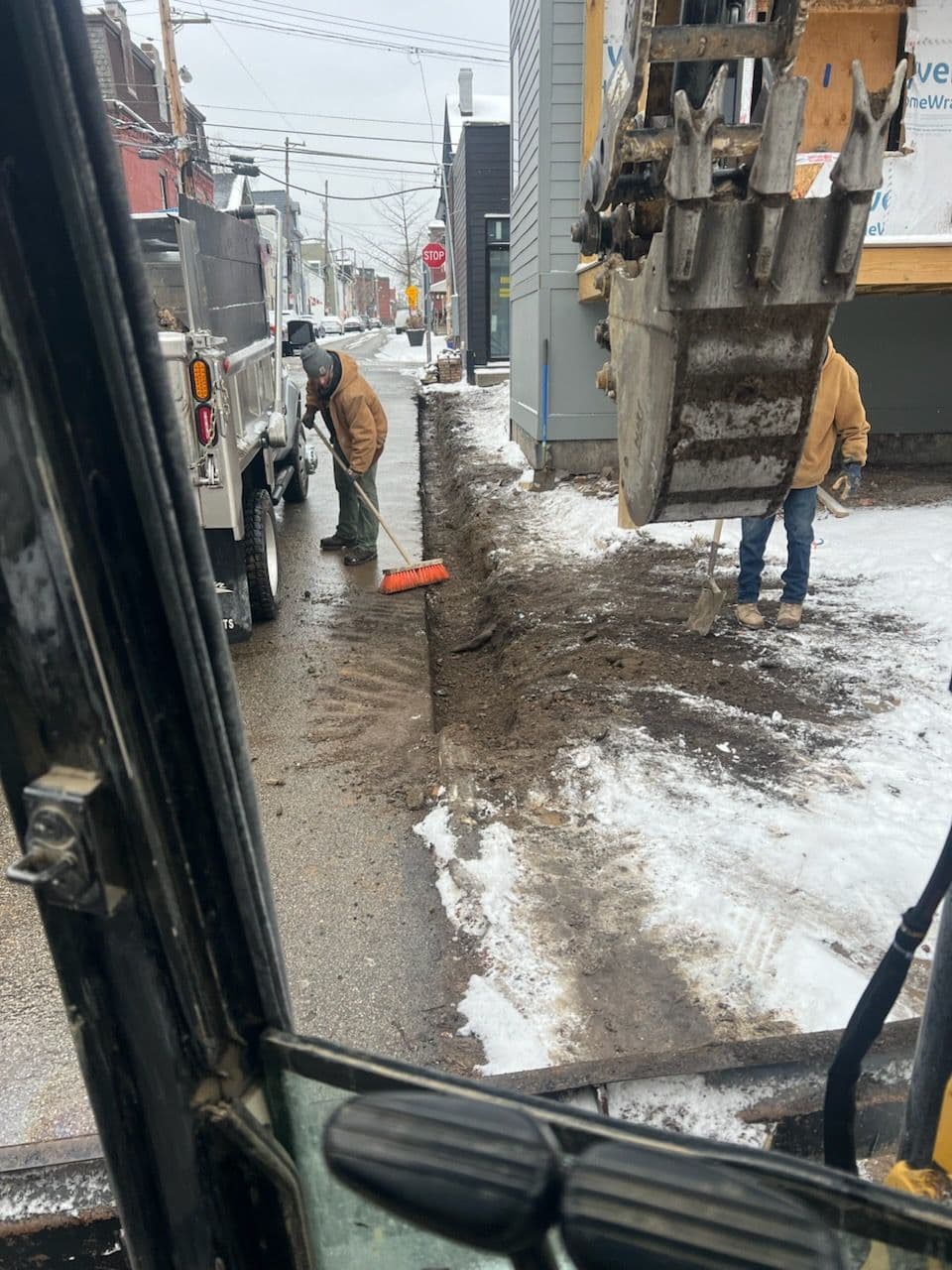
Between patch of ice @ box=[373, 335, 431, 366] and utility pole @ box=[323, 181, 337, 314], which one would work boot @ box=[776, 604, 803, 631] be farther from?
utility pole @ box=[323, 181, 337, 314]

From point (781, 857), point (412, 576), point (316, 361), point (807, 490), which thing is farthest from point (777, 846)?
point (316, 361)

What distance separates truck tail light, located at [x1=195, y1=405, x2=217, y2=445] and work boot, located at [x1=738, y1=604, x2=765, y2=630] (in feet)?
12.0

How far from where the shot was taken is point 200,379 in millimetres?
4793

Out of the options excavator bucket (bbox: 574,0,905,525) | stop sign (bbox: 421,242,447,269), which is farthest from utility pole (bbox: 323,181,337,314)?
excavator bucket (bbox: 574,0,905,525)

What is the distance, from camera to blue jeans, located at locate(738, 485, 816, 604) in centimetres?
592

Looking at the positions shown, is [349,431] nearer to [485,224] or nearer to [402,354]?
[485,224]

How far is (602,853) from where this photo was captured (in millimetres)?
3861

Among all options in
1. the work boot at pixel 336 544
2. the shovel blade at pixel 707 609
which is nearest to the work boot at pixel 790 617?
the shovel blade at pixel 707 609

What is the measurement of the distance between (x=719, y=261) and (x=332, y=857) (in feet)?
9.87

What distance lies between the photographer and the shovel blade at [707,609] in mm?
5996

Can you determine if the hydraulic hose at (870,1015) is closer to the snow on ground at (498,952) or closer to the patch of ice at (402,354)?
the snow on ground at (498,952)

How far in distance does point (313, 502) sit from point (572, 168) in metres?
4.82

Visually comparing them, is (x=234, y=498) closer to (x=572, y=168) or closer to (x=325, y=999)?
(x=325, y=999)

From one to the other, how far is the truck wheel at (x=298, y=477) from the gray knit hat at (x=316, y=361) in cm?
192
